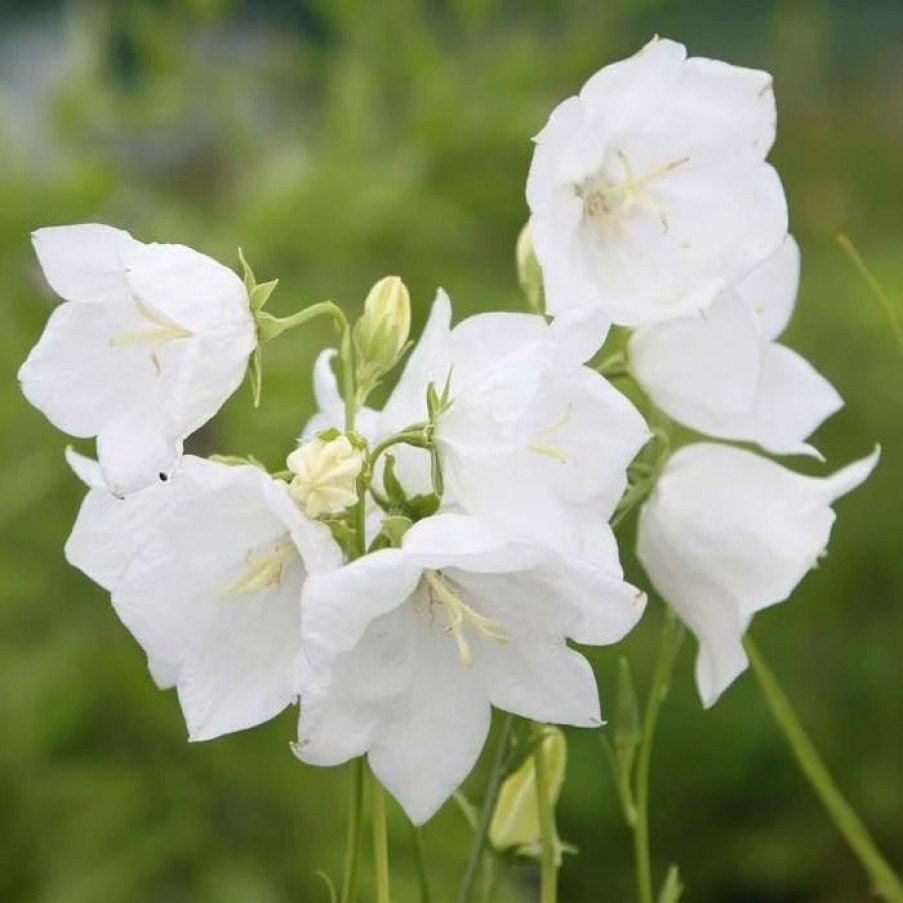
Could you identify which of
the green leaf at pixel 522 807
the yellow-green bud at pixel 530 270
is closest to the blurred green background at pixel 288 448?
the green leaf at pixel 522 807

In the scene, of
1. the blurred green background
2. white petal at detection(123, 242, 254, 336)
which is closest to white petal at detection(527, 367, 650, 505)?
white petal at detection(123, 242, 254, 336)

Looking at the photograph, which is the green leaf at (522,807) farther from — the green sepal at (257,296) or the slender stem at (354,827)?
the green sepal at (257,296)

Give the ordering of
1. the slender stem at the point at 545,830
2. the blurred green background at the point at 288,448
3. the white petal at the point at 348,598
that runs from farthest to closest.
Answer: the blurred green background at the point at 288,448 < the slender stem at the point at 545,830 < the white petal at the point at 348,598

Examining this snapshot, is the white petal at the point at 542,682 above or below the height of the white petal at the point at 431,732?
above

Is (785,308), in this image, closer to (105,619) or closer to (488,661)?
(488,661)

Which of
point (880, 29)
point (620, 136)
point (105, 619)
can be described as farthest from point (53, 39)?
point (620, 136)

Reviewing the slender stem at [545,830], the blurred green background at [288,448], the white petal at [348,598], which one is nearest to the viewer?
the white petal at [348,598]

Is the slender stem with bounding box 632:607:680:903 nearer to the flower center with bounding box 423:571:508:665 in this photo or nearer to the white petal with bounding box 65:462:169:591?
the flower center with bounding box 423:571:508:665
